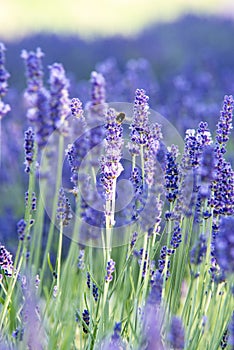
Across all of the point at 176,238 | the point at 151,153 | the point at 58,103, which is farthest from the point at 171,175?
the point at 58,103

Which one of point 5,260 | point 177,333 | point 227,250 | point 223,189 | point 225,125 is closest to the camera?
point 177,333

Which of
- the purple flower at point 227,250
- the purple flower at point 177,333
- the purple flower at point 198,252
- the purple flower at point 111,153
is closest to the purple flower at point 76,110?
the purple flower at point 111,153

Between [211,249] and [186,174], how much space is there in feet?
1.16

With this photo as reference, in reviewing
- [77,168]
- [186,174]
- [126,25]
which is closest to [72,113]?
[77,168]

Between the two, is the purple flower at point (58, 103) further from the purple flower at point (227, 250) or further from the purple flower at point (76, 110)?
the purple flower at point (227, 250)

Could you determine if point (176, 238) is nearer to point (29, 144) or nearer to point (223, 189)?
point (223, 189)

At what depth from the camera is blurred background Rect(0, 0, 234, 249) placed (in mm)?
7004

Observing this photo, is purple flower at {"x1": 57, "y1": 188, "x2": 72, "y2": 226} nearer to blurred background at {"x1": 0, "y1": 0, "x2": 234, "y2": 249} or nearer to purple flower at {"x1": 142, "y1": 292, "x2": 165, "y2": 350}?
purple flower at {"x1": 142, "y1": 292, "x2": 165, "y2": 350}

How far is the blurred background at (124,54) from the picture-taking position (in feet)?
23.0

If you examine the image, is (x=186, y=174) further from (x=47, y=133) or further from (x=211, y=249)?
(x=47, y=133)

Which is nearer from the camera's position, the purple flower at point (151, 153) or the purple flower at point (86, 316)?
the purple flower at point (151, 153)

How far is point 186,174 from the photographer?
106 inches

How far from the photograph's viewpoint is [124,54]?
13383 mm

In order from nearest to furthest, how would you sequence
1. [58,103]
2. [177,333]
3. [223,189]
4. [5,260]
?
[177,333] → [58,103] → [223,189] → [5,260]
